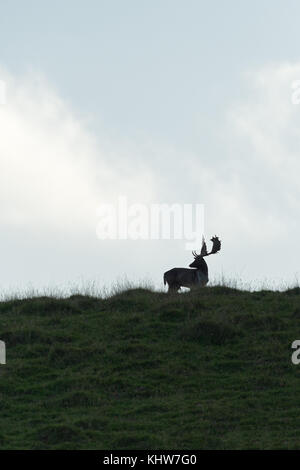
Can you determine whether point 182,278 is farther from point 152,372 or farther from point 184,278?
point 152,372

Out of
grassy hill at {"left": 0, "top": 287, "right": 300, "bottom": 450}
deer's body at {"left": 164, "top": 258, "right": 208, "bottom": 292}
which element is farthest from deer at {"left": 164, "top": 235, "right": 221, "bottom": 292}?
grassy hill at {"left": 0, "top": 287, "right": 300, "bottom": 450}

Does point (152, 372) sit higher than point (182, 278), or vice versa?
point (182, 278)

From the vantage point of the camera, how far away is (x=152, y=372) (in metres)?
21.3

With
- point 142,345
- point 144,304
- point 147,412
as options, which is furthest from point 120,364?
point 144,304

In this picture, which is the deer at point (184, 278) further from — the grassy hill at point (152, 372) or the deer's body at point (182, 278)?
the grassy hill at point (152, 372)

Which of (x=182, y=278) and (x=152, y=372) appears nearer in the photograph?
(x=152, y=372)

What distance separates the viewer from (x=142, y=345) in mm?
22797

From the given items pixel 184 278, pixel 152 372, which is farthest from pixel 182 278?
pixel 152 372

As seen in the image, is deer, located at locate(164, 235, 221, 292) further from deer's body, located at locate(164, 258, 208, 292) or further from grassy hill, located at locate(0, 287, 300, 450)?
grassy hill, located at locate(0, 287, 300, 450)

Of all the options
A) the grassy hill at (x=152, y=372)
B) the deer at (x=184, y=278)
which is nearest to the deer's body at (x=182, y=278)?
the deer at (x=184, y=278)

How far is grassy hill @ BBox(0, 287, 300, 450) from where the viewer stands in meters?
17.8

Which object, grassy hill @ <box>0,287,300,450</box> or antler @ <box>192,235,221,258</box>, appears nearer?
grassy hill @ <box>0,287,300,450</box>

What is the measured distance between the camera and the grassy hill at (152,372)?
1780 cm

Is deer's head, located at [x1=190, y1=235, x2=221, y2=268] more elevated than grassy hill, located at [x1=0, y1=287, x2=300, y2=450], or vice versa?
deer's head, located at [x1=190, y1=235, x2=221, y2=268]
